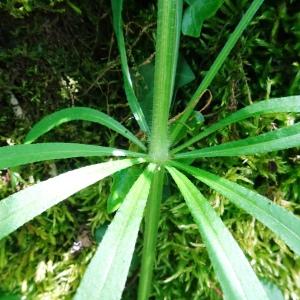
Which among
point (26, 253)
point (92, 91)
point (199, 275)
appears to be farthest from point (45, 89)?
point (199, 275)

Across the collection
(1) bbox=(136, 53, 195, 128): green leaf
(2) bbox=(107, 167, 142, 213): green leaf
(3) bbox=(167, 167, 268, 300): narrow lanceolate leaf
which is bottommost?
(3) bbox=(167, 167, 268, 300): narrow lanceolate leaf

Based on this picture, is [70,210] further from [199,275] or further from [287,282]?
[287,282]

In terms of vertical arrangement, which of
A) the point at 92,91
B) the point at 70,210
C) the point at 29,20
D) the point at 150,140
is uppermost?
the point at 29,20

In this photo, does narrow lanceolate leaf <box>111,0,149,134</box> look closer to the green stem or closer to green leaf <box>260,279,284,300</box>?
the green stem

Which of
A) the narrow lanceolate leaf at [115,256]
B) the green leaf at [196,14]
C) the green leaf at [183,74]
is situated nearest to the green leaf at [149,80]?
the green leaf at [183,74]

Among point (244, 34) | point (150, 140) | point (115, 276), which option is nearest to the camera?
point (115, 276)

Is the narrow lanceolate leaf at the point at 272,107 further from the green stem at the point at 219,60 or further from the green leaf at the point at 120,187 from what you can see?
the green leaf at the point at 120,187

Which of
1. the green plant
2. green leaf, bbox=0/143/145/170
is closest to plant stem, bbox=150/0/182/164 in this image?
the green plant
